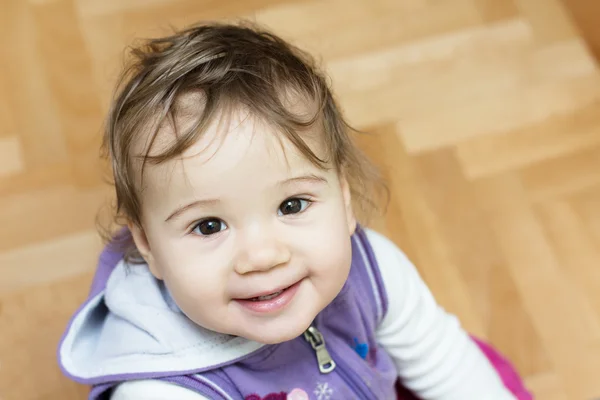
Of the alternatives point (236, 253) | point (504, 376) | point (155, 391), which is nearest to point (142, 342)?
point (155, 391)

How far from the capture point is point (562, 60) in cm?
120

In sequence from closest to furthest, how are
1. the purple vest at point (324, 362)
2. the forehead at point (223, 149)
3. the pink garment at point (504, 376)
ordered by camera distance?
the forehead at point (223, 149), the purple vest at point (324, 362), the pink garment at point (504, 376)

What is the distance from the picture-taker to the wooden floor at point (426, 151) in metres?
0.98

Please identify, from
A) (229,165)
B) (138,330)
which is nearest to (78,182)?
(138,330)

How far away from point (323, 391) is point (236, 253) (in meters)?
0.22

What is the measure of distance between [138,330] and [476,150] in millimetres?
650

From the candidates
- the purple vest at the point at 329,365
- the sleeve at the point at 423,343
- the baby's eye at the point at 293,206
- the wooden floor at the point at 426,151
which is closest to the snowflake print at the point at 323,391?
the purple vest at the point at 329,365

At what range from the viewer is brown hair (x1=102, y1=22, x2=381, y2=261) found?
1.92 ft

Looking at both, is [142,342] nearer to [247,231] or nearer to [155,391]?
[155,391]

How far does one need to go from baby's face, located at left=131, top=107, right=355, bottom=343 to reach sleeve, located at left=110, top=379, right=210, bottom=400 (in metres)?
0.08

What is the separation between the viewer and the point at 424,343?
783 millimetres

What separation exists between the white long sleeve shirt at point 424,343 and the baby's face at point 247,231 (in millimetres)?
160

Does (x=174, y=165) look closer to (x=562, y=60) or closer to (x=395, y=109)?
(x=395, y=109)

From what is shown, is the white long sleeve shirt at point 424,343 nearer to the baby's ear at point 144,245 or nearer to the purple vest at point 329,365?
the purple vest at point 329,365
